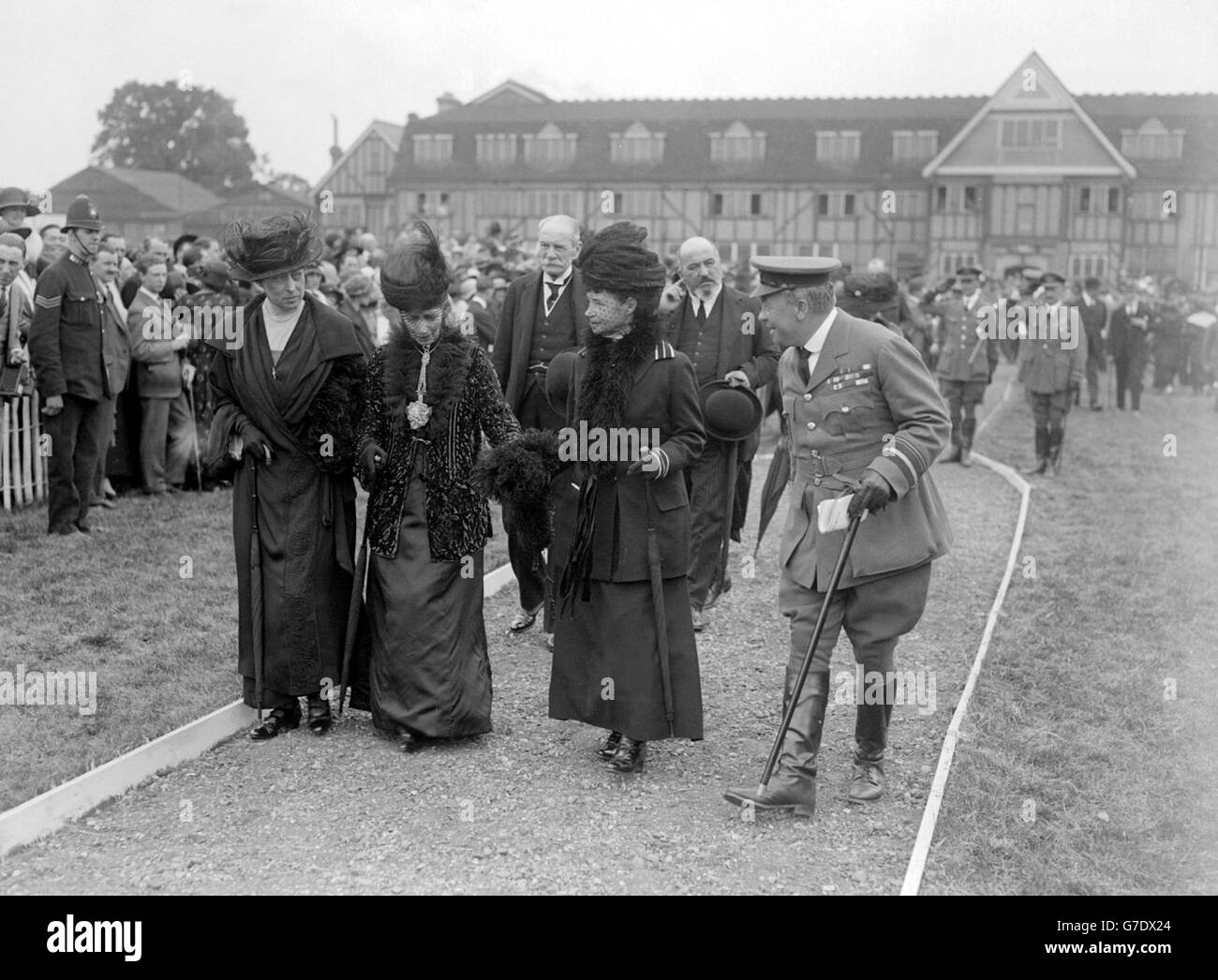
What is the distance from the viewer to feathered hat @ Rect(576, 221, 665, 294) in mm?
5941

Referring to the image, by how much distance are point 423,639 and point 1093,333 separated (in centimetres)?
2123

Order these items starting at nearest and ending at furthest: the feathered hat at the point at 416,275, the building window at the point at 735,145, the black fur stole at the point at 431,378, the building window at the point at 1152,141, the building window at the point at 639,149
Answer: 1. the feathered hat at the point at 416,275
2. the black fur stole at the point at 431,378
3. the building window at the point at 1152,141
4. the building window at the point at 735,145
5. the building window at the point at 639,149

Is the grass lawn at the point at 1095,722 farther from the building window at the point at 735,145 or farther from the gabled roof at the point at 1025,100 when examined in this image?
the building window at the point at 735,145

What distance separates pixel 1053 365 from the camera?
15.9 meters

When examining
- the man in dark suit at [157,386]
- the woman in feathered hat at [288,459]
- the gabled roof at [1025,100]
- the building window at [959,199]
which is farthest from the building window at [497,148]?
the woman in feathered hat at [288,459]

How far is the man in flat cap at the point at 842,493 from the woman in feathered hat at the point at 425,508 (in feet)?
4.61

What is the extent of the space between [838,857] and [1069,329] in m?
12.3

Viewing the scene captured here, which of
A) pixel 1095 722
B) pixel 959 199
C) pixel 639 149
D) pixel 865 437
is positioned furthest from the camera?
pixel 639 149

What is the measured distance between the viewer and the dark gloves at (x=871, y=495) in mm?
5312

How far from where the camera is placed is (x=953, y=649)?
8.47 metres

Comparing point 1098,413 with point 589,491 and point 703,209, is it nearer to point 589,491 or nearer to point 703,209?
point 589,491

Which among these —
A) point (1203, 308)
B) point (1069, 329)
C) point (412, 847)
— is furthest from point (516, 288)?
point (1203, 308)

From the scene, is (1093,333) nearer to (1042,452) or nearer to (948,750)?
(1042,452)

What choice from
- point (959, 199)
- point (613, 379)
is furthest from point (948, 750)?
point (959, 199)
